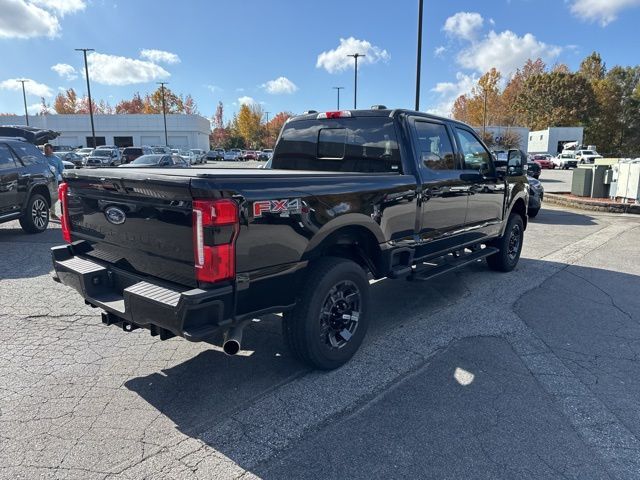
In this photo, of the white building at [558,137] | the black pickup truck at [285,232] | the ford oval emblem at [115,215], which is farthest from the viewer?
the white building at [558,137]

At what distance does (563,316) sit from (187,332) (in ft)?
13.6

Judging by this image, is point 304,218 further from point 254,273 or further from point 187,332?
point 187,332

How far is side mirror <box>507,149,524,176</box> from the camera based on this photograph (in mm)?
6191

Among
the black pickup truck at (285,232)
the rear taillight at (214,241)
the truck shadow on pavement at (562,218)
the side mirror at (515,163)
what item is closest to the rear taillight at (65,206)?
the black pickup truck at (285,232)

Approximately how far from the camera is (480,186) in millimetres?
→ 5621

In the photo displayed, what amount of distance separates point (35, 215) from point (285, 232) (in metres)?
8.00

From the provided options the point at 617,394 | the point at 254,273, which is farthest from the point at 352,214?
the point at 617,394

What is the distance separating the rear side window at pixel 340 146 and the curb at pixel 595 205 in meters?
12.1

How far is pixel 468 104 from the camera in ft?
236

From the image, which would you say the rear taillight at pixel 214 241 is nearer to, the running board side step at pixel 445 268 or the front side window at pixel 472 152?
the running board side step at pixel 445 268

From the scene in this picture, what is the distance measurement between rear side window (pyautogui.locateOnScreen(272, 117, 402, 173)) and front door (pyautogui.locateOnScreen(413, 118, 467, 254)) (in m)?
0.31

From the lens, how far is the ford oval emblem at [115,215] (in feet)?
10.7

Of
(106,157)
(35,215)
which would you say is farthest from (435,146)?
(106,157)

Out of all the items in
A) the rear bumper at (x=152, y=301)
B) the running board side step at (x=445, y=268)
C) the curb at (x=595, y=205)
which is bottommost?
the curb at (x=595, y=205)
